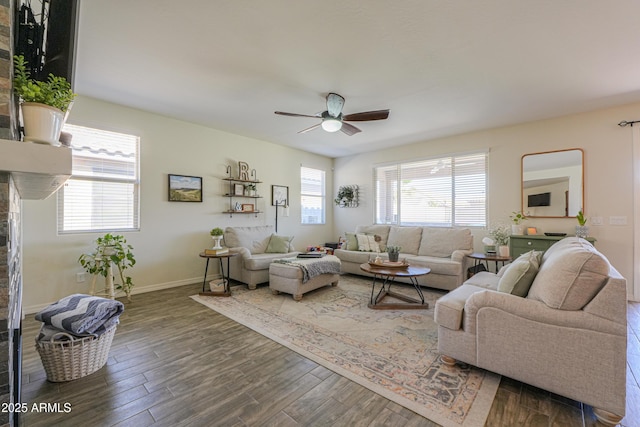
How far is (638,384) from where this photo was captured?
6.17 ft

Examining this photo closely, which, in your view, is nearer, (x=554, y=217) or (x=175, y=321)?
(x=175, y=321)

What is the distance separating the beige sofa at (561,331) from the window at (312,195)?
186 inches

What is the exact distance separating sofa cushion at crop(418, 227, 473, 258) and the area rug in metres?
0.86

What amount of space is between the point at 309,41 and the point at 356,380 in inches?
109

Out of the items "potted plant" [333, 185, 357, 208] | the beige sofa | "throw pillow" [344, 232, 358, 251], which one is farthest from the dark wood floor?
"potted plant" [333, 185, 357, 208]

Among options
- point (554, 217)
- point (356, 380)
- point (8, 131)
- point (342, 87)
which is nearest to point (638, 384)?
point (356, 380)

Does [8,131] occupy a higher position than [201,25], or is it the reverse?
[201,25]

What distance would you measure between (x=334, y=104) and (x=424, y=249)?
3.01 m

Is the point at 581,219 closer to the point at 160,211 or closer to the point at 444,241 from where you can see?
the point at 444,241

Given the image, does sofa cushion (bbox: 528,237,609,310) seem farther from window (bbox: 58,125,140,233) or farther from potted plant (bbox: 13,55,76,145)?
window (bbox: 58,125,140,233)

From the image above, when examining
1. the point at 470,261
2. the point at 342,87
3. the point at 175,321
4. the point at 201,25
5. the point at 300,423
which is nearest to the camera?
the point at 300,423

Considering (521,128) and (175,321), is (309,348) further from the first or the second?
(521,128)

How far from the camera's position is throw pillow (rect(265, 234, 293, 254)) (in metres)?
4.93

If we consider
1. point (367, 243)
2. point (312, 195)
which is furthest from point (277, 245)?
point (312, 195)
